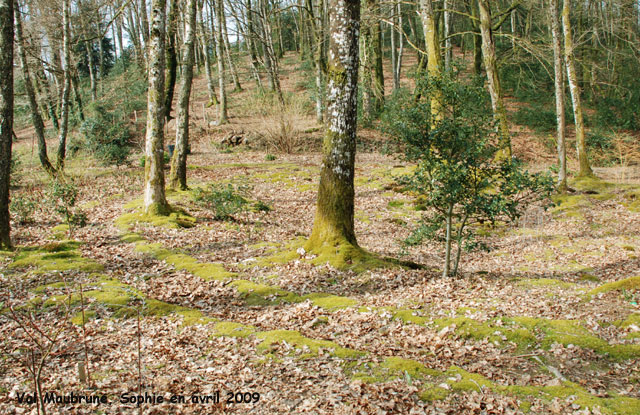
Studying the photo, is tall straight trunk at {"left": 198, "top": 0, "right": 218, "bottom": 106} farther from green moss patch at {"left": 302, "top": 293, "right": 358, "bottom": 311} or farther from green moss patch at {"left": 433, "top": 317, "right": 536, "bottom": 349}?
green moss patch at {"left": 433, "top": 317, "right": 536, "bottom": 349}

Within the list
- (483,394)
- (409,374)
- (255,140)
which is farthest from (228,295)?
(255,140)

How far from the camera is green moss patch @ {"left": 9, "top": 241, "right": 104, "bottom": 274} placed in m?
6.37

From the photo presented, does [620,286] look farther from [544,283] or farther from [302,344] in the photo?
[302,344]

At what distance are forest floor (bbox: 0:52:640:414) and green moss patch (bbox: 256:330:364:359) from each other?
0.07 feet

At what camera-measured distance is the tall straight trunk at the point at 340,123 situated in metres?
6.48

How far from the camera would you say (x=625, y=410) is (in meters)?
3.20

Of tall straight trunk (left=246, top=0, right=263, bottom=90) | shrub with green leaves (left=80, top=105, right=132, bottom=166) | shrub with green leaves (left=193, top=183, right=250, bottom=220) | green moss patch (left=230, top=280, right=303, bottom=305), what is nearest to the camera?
green moss patch (left=230, top=280, right=303, bottom=305)

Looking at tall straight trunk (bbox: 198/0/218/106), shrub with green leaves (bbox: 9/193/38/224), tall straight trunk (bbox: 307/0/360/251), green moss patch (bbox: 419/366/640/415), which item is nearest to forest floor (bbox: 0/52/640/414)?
green moss patch (bbox: 419/366/640/415)

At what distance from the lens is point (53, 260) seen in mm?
6672

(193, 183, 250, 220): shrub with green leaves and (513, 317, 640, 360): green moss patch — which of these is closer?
(513, 317, 640, 360): green moss patch

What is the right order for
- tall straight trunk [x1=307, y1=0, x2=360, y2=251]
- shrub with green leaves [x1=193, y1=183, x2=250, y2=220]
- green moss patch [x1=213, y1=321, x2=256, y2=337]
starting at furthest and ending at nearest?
shrub with green leaves [x1=193, y1=183, x2=250, y2=220] < tall straight trunk [x1=307, y1=0, x2=360, y2=251] < green moss patch [x1=213, y1=321, x2=256, y2=337]

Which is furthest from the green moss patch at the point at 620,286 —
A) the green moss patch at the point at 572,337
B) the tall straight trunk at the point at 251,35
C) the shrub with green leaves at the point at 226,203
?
the tall straight trunk at the point at 251,35

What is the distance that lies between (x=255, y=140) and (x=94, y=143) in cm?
670

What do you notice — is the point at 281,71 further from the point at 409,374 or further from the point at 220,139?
the point at 409,374
